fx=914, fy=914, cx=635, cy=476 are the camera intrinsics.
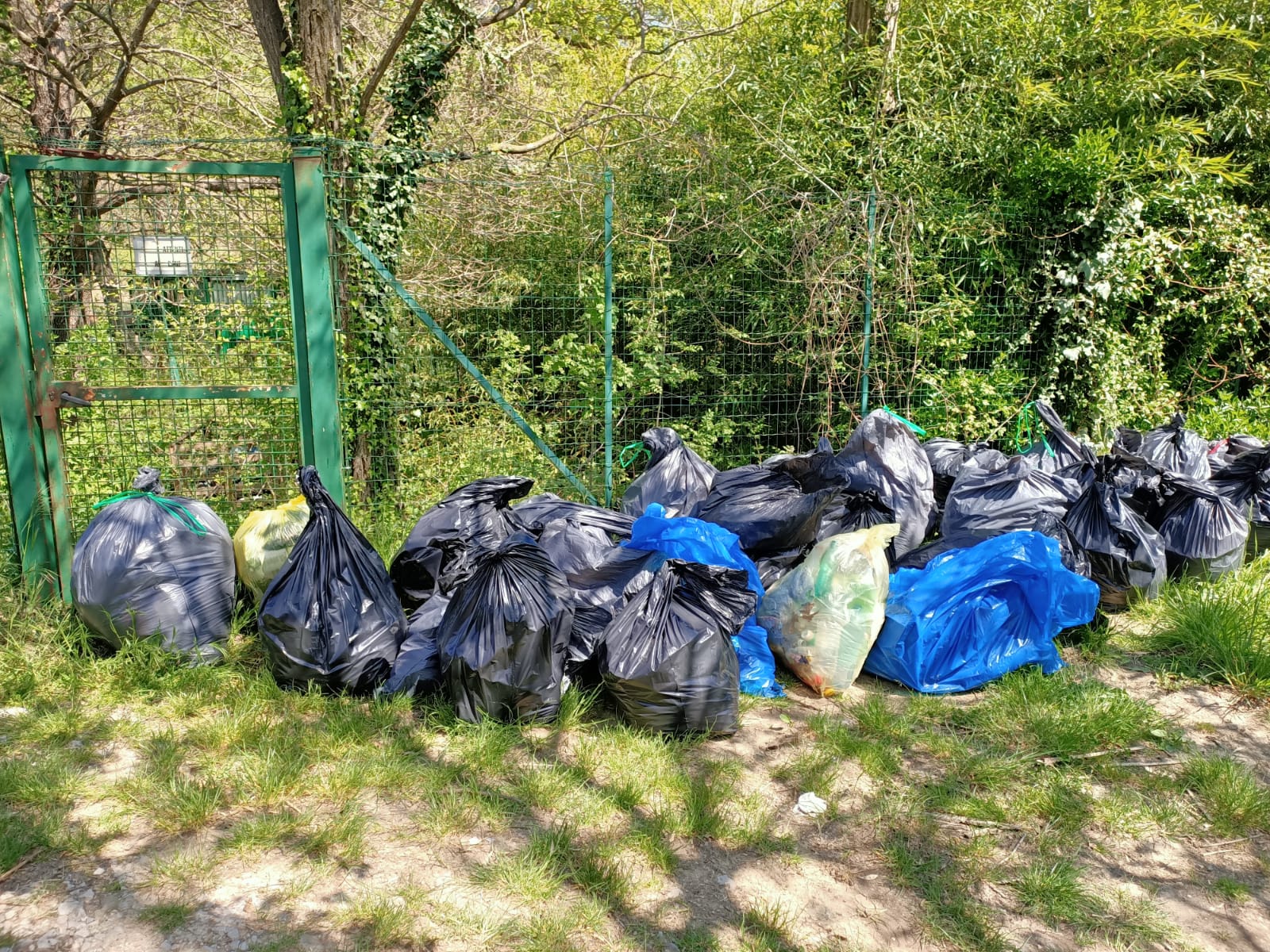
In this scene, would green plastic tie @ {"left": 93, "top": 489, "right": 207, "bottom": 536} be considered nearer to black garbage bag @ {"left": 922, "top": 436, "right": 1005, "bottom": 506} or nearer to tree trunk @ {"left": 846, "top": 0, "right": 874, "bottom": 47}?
black garbage bag @ {"left": 922, "top": 436, "right": 1005, "bottom": 506}

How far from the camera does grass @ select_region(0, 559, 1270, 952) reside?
8.00 ft

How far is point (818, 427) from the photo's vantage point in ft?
20.6

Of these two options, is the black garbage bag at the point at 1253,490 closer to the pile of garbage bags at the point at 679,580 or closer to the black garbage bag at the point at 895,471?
the pile of garbage bags at the point at 679,580

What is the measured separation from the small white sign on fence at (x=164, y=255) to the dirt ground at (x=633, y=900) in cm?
243

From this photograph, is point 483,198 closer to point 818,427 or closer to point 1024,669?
point 818,427

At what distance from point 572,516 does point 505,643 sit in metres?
1.15

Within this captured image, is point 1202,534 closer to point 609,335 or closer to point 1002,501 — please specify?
point 1002,501

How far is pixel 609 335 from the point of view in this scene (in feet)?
17.7

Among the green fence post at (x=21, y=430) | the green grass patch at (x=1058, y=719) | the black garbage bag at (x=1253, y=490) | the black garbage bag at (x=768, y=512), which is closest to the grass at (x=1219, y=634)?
the green grass patch at (x=1058, y=719)

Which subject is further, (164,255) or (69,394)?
(164,255)

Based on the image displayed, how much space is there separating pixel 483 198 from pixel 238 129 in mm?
4945

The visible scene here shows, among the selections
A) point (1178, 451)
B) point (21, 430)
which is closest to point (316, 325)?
point (21, 430)

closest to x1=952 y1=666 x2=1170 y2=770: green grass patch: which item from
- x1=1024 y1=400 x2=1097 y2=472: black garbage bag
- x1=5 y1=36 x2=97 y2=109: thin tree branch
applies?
x1=1024 y1=400 x2=1097 y2=472: black garbage bag

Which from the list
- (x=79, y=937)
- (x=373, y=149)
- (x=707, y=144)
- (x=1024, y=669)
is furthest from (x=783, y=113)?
(x=79, y=937)
